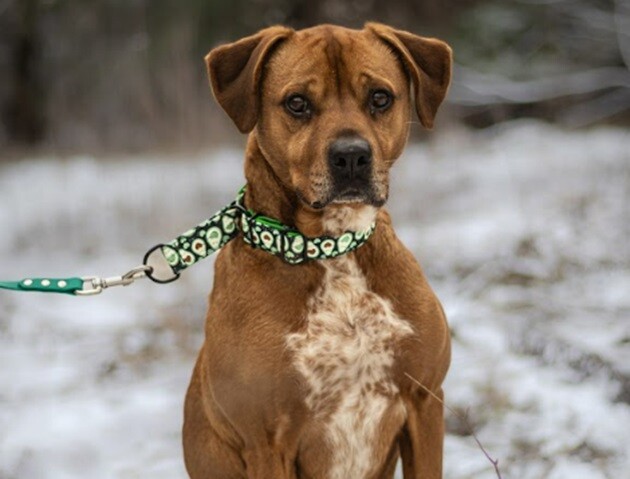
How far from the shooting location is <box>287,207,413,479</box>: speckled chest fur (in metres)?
2.92

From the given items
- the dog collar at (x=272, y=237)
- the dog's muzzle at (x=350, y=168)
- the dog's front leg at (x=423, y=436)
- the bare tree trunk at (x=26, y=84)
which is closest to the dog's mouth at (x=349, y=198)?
the dog's muzzle at (x=350, y=168)

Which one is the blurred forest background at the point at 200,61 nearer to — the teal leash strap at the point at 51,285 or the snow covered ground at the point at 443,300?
the snow covered ground at the point at 443,300

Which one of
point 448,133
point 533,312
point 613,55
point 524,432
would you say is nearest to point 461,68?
point 448,133

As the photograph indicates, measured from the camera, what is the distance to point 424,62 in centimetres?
304

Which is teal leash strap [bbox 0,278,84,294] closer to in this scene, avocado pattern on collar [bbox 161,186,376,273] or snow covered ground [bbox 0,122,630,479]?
avocado pattern on collar [bbox 161,186,376,273]

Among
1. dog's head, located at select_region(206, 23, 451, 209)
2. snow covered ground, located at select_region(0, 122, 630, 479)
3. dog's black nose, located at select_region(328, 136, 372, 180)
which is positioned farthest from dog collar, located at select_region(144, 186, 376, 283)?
snow covered ground, located at select_region(0, 122, 630, 479)

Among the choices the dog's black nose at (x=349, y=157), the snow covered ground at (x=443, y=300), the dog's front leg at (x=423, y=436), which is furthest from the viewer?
the snow covered ground at (x=443, y=300)

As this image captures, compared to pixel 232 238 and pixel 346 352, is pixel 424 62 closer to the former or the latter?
pixel 232 238

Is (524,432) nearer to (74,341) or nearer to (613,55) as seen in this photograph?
(74,341)

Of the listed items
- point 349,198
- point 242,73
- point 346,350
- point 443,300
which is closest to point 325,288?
point 346,350

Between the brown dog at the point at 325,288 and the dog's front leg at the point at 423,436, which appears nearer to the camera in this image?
the brown dog at the point at 325,288

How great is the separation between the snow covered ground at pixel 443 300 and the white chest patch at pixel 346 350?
1241mm

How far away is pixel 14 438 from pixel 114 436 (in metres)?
0.50

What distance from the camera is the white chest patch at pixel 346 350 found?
115 inches
